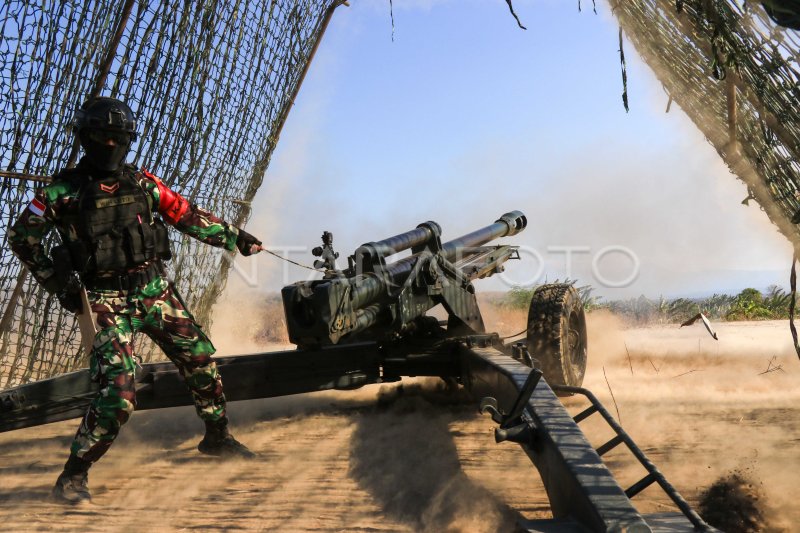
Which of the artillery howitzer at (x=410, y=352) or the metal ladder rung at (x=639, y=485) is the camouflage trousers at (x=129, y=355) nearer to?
the artillery howitzer at (x=410, y=352)

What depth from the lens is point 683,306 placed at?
14.4 m

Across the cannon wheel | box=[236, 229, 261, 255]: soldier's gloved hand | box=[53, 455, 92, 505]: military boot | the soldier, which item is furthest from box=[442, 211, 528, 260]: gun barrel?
box=[53, 455, 92, 505]: military boot

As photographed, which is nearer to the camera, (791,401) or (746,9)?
(746,9)

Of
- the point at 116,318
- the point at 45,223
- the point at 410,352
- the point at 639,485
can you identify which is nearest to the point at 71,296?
the point at 116,318

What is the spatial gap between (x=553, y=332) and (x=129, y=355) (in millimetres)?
3109

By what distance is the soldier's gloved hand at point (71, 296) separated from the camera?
4.01m

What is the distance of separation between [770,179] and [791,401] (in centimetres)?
317

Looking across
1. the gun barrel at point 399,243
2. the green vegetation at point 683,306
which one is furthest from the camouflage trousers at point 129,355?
the green vegetation at point 683,306

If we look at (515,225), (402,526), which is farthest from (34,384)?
(515,225)

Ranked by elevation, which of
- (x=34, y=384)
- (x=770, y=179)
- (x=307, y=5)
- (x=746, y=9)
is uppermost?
(x=307, y=5)

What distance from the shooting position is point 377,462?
4.40 meters

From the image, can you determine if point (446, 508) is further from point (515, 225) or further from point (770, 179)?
point (515, 225)

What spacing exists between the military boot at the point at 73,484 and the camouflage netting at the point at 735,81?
129 inches

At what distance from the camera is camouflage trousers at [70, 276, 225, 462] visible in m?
3.99
